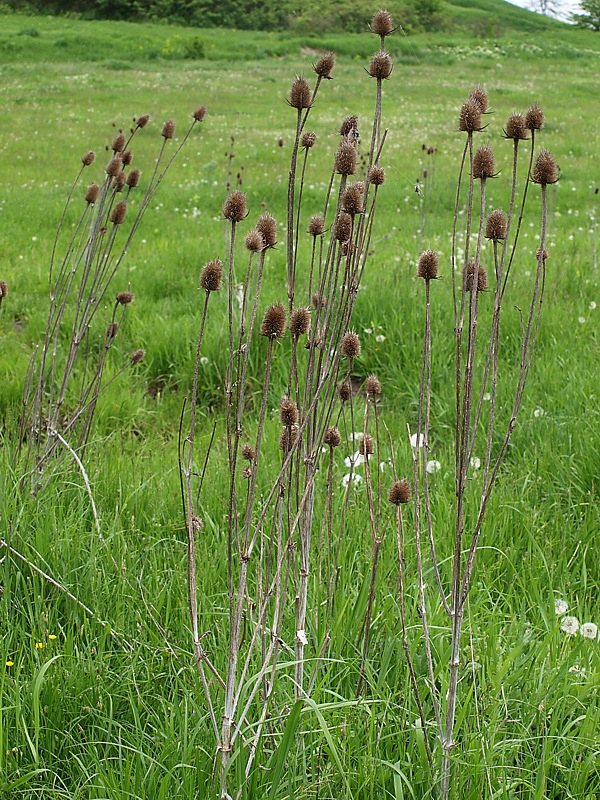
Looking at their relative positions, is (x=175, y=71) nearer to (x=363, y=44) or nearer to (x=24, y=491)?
(x=363, y=44)

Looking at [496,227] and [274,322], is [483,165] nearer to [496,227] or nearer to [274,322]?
[496,227]

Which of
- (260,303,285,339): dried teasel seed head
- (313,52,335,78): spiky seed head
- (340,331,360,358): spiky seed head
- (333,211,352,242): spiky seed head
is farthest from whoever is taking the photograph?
(340,331,360,358): spiky seed head

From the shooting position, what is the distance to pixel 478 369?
403 centimetres

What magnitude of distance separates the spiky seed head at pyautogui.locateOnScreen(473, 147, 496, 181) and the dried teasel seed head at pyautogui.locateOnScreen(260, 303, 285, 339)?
406mm

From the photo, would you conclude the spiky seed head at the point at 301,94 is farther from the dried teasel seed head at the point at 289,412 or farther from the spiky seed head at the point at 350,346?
the dried teasel seed head at the point at 289,412

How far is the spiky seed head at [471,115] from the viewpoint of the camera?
134 centimetres

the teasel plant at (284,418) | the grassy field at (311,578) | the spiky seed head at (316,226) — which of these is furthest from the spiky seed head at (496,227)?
the grassy field at (311,578)

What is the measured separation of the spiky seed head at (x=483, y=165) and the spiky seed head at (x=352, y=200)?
0.20 metres

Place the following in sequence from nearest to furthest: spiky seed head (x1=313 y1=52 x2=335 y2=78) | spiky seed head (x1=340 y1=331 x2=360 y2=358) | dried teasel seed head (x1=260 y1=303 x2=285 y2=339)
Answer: dried teasel seed head (x1=260 y1=303 x2=285 y2=339)
spiky seed head (x1=313 y1=52 x2=335 y2=78)
spiky seed head (x1=340 y1=331 x2=360 y2=358)

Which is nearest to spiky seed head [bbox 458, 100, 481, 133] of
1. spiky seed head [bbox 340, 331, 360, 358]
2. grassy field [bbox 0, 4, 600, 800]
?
spiky seed head [bbox 340, 331, 360, 358]

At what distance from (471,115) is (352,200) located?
9.7 inches

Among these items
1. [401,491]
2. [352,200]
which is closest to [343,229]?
[352,200]

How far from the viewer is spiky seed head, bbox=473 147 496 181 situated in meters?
1.34

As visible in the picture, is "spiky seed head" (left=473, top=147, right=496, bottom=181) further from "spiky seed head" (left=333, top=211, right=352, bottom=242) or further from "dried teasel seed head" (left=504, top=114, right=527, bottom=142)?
"spiky seed head" (left=333, top=211, right=352, bottom=242)
